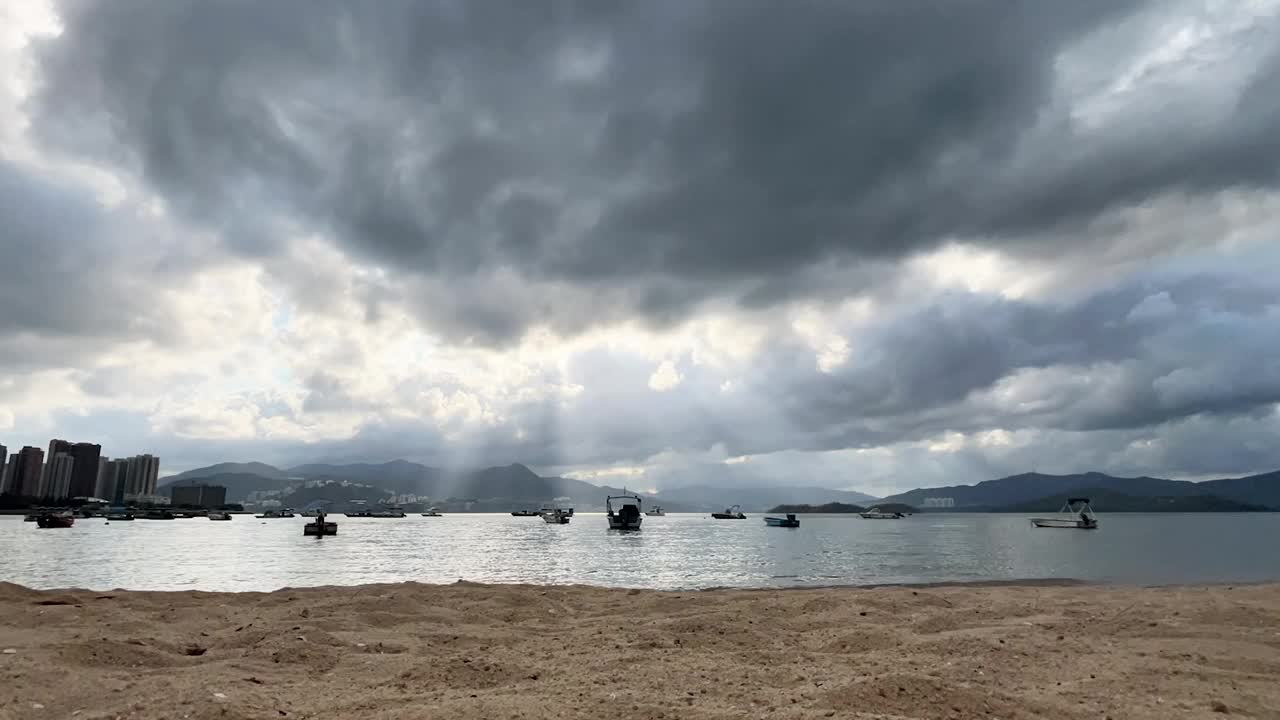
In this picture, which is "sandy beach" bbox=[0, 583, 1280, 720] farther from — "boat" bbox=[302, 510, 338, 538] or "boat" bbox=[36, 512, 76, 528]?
"boat" bbox=[36, 512, 76, 528]

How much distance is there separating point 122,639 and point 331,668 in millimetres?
4147

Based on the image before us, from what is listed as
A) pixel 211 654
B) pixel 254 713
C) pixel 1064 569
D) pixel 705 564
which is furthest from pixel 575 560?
pixel 254 713

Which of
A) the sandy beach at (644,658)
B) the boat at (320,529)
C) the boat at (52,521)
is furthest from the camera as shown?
the boat at (52,521)

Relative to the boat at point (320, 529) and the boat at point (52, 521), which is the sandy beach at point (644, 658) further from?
the boat at point (52, 521)

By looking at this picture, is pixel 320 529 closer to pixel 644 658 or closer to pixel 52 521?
pixel 52 521

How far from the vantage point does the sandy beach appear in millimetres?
8508

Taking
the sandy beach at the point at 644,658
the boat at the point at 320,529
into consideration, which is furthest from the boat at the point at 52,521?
the sandy beach at the point at 644,658

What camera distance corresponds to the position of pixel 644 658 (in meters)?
11.1

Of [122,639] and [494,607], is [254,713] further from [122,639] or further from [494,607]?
[494,607]

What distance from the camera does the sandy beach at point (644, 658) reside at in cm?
851

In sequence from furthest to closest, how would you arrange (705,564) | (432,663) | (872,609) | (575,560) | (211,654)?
(575,560) → (705,564) → (872,609) → (211,654) → (432,663)

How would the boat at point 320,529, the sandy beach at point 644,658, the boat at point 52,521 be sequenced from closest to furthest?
1. the sandy beach at point 644,658
2. the boat at point 320,529
3. the boat at point 52,521

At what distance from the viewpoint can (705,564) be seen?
181 feet

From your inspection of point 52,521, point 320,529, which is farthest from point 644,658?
point 52,521
